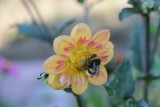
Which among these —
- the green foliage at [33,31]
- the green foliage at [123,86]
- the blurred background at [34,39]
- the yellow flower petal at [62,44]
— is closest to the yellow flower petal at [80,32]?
the yellow flower petal at [62,44]

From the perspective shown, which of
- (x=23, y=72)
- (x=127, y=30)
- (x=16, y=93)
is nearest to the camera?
(x=16, y=93)

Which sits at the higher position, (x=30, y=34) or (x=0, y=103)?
(x=30, y=34)

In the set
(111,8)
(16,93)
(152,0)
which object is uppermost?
(152,0)

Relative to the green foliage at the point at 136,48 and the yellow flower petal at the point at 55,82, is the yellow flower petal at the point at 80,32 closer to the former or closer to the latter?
the yellow flower petal at the point at 55,82

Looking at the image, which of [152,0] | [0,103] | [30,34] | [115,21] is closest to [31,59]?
[115,21]

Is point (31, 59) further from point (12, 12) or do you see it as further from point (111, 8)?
point (111, 8)

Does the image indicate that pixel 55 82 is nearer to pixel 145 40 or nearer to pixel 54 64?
pixel 54 64

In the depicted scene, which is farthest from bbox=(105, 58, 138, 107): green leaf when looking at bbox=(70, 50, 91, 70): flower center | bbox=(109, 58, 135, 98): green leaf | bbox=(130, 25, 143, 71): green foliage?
bbox=(130, 25, 143, 71): green foliage
